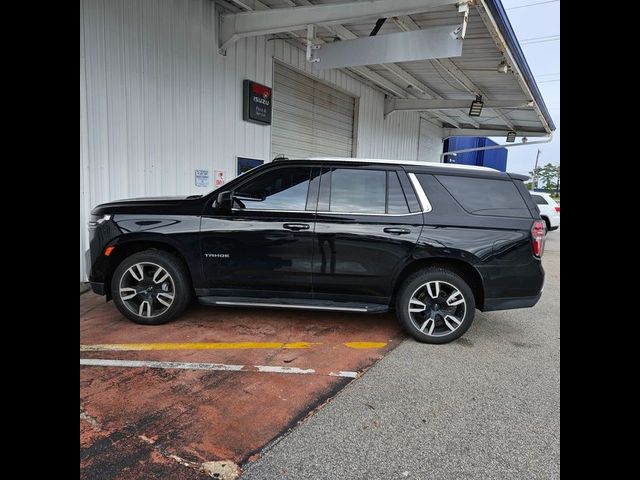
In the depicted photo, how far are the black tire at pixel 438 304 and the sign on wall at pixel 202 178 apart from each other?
5.09 m

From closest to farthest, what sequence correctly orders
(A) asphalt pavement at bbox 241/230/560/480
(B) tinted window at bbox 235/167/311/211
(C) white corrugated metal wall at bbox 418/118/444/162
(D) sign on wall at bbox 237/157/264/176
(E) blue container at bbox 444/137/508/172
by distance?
(A) asphalt pavement at bbox 241/230/560/480
(B) tinted window at bbox 235/167/311/211
(D) sign on wall at bbox 237/157/264/176
(C) white corrugated metal wall at bbox 418/118/444/162
(E) blue container at bbox 444/137/508/172

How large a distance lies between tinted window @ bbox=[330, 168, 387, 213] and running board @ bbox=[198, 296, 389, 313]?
992 mm

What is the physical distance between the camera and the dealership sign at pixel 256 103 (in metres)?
8.80

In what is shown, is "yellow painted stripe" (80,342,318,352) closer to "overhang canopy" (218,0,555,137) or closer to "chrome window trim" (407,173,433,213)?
"chrome window trim" (407,173,433,213)

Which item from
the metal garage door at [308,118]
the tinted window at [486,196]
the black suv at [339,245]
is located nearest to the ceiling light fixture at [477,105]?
the metal garage door at [308,118]

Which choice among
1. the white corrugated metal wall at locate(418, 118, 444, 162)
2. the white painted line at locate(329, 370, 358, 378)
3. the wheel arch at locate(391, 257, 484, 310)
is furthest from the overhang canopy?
the white painted line at locate(329, 370, 358, 378)

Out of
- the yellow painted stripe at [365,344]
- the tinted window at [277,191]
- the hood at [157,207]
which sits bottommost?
Answer: the yellow painted stripe at [365,344]

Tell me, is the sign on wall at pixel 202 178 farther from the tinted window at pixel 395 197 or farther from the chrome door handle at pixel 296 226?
the tinted window at pixel 395 197

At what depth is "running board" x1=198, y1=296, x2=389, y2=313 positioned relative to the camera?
4516mm

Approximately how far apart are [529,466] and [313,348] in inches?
85.5
